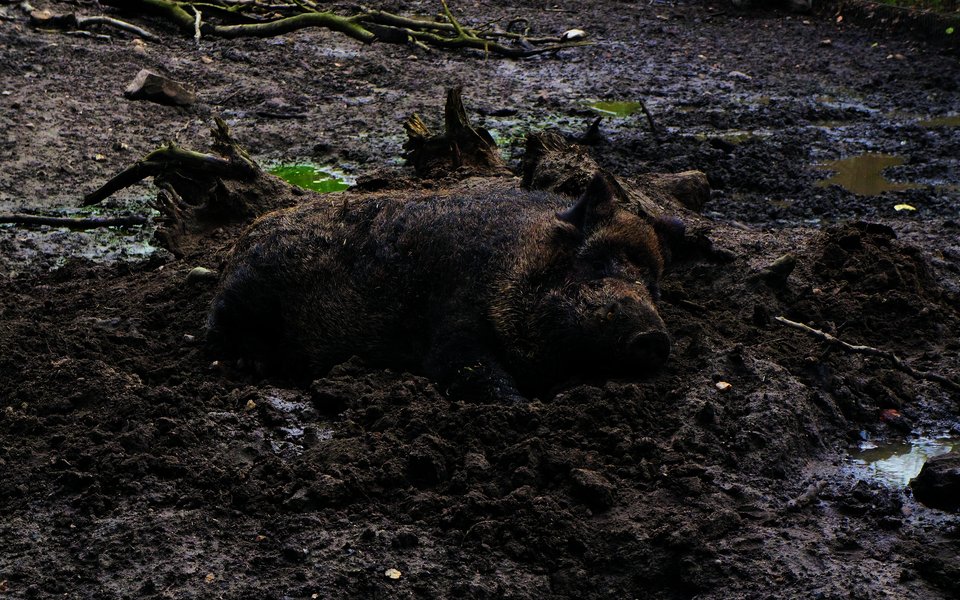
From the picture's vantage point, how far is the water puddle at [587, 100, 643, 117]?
11.6 metres

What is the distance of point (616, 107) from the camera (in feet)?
38.9

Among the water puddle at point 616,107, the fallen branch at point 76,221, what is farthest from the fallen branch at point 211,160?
the water puddle at point 616,107

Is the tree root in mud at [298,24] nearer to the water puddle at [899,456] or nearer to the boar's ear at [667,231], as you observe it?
the boar's ear at [667,231]

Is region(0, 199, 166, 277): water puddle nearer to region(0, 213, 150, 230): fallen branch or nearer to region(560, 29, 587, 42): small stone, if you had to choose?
region(0, 213, 150, 230): fallen branch

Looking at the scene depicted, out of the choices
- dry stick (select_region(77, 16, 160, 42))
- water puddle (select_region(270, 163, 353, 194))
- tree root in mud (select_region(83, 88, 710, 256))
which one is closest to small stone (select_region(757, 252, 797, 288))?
tree root in mud (select_region(83, 88, 710, 256))

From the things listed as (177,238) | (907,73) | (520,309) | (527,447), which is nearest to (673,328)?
(520,309)

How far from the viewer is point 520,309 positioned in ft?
16.7

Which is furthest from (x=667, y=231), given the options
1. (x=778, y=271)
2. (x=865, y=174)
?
(x=865, y=174)

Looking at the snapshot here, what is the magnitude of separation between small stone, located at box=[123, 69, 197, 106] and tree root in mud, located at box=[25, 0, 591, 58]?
229cm

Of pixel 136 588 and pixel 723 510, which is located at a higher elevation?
pixel 723 510

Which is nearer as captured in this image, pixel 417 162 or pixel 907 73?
pixel 417 162

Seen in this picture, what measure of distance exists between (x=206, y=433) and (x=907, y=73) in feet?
33.6

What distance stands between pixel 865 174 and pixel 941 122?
6.59 ft

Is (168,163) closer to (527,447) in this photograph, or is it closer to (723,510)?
(527,447)
